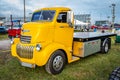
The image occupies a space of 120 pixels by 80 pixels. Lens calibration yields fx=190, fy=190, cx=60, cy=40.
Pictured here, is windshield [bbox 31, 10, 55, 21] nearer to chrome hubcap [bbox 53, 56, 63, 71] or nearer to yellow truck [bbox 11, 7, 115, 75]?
yellow truck [bbox 11, 7, 115, 75]

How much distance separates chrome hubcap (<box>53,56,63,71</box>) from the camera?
726 cm

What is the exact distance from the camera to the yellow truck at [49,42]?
22.7 feet

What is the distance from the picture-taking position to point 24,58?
722 cm

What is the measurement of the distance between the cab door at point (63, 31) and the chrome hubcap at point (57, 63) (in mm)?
745

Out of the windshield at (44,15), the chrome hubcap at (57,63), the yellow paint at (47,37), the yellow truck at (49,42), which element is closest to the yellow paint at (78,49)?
the yellow truck at (49,42)

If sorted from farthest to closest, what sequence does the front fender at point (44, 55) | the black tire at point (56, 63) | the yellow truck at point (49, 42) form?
the black tire at point (56, 63) < the yellow truck at point (49, 42) < the front fender at point (44, 55)

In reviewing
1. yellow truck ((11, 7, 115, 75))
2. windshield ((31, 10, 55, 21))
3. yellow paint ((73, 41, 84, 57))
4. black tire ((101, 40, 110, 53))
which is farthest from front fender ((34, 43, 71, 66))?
black tire ((101, 40, 110, 53))

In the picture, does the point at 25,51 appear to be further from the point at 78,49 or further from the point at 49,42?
the point at 78,49

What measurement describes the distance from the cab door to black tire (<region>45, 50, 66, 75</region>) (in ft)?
2.11

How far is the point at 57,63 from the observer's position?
7355mm

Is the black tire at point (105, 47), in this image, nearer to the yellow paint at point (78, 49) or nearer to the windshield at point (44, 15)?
the yellow paint at point (78, 49)

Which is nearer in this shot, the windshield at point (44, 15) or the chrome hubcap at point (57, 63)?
the chrome hubcap at point (57, 63)

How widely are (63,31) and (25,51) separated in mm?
1839

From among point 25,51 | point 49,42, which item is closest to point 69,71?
point 49,42
